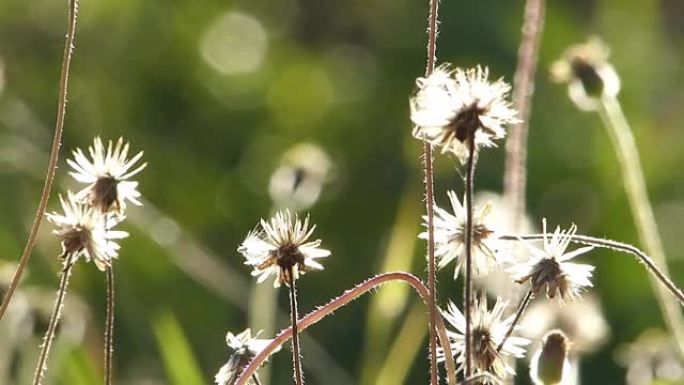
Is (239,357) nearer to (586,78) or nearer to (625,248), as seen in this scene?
(625,248)

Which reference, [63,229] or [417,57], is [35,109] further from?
[63,229]

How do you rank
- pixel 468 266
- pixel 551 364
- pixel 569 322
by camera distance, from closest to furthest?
pixel 468 266
pixel 551 364
pixel 569 322

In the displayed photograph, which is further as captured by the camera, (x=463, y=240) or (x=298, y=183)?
(x=298, y=183)

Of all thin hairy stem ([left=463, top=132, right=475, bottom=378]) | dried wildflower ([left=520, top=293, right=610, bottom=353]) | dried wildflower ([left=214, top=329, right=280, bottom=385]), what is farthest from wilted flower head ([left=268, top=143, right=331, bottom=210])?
thin hairy stem ([left=463, top=132, right=475, bottom=378])

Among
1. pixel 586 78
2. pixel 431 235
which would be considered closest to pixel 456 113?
pixel 431 235

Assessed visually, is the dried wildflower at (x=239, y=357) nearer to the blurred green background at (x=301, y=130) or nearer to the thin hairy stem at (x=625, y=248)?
the thin hairy stem at (x=625, y=248)
